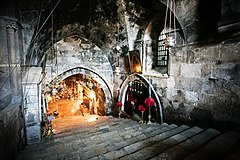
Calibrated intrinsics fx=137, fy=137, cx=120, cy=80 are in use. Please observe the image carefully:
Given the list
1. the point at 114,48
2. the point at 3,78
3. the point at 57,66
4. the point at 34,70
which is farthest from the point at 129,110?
the point at 3,78

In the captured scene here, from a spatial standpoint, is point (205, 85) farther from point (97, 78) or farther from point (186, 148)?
point (97, 78)

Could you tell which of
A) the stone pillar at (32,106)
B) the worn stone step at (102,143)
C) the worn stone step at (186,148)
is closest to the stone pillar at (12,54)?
the stone pillar at (32,106)

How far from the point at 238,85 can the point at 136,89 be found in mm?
3948

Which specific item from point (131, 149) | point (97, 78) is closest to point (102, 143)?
point (131, 149)

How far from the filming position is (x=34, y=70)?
3709mm

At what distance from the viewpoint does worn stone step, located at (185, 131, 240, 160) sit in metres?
2.01

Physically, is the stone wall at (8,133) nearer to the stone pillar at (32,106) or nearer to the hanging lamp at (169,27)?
the stone pillar at (32,106)

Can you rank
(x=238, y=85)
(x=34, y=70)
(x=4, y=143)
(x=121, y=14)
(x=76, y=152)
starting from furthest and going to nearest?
1. (x=121, y=14)
2. (x=34, y=70)
3. (x=238, y=85)
4. (x=76, y=152)
5. (x=4, y=143)

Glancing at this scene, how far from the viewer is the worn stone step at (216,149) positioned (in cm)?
201

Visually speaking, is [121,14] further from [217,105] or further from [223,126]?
[223,126]

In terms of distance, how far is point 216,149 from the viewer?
218 centimetres

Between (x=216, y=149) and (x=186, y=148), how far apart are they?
0.44m

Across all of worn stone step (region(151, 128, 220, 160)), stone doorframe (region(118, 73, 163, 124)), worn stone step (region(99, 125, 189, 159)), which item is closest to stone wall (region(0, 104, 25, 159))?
worn stone step (region(99, 125, 189, 159))

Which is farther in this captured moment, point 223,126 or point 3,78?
point 223,126
